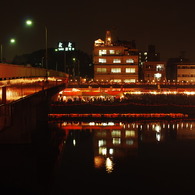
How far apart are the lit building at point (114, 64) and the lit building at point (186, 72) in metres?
23.1

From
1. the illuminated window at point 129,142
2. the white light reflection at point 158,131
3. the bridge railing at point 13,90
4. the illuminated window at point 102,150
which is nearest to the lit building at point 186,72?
the white light reflection at point 158,131

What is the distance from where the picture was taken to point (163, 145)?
34969 millimetres

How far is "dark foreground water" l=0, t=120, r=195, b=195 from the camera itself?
902 inches

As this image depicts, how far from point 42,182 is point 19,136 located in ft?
21.8

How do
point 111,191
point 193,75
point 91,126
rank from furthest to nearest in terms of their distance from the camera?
point 193,75 → point 91,126 → point 111,191

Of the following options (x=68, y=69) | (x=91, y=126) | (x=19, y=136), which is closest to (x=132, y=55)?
(x=68, y=69)

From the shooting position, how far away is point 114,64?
105625mm

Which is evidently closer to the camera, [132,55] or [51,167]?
[51,167]

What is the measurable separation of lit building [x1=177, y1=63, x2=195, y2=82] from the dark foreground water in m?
83.1

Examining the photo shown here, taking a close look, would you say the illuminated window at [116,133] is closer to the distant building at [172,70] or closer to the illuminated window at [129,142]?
the illuminated window at [129,142]

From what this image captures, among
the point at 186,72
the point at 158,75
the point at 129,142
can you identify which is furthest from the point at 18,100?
the point at 186,72

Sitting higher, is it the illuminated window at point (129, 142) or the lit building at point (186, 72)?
the lit building at point (186, 72)

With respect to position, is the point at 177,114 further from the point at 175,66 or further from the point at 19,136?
the point at 175,66

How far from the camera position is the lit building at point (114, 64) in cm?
10512
